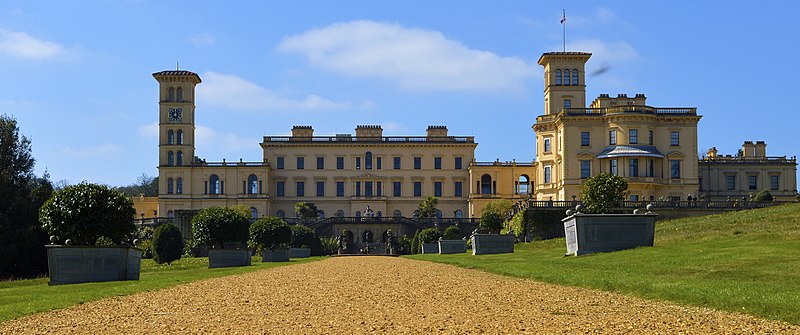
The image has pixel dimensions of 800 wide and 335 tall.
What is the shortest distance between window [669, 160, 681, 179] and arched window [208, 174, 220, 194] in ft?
158

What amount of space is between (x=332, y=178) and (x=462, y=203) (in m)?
14.8

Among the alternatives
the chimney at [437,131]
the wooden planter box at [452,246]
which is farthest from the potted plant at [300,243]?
the chimney at [437,131]

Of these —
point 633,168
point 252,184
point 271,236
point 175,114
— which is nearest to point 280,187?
point 252,184

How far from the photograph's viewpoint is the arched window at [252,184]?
355ft

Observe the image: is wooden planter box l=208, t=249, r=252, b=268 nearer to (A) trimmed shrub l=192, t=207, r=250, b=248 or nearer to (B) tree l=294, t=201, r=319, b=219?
(A) trimmed shrub l=192, t=207, r=250, b=248

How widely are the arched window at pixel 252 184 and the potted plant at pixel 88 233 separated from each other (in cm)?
7676

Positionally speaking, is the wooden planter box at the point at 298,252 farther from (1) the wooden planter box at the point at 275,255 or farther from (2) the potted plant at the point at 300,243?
(1) the wooden planter box at the point at 275,255

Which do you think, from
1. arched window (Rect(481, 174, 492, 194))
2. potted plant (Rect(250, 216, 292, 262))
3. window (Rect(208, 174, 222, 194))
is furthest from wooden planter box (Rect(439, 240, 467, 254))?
window (Rect(208, 174, 222, 194))

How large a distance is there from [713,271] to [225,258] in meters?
26.3

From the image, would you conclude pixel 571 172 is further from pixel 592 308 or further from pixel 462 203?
A: pixel 592 308

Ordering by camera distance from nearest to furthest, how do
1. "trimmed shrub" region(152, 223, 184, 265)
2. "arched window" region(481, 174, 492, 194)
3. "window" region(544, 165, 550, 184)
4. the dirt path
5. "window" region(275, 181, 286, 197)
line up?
the dirt path → "trimmed shrub" region(152, 223, 184, 265) → "window" region(544, 165, 550, 184) → "arched window" region(481, 174, 492, 194) → "window" region(275, 181, 286, 197)

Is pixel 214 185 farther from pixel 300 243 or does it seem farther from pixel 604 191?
pixel 604 191

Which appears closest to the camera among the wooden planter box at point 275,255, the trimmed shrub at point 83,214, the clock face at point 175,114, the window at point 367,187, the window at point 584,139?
the trimmed shrub at point 83,214

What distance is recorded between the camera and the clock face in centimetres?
10838
